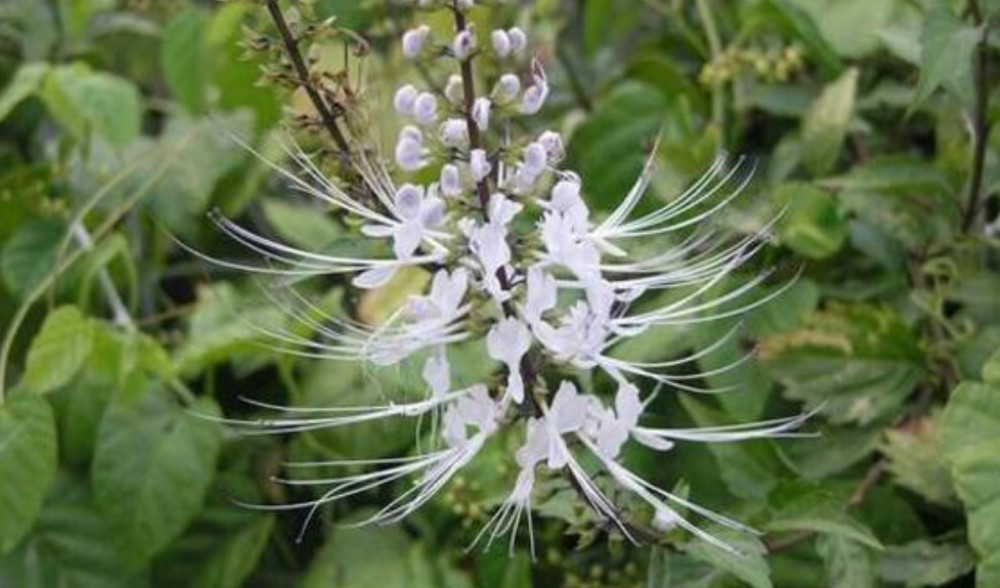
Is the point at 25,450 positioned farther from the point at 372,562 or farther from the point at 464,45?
the point at 464,45

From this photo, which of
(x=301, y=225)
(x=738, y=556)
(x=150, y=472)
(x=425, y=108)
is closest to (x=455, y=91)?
(x=425, y=108)

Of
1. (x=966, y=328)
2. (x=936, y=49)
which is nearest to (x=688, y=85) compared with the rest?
(x=966, y=328)

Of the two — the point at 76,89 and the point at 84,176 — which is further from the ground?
the point at 76,89

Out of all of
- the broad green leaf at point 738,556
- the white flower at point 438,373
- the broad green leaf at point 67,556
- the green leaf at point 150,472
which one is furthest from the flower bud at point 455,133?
the broad green leaf at point 67,556

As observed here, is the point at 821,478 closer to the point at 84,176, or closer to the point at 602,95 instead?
the point at 602,95

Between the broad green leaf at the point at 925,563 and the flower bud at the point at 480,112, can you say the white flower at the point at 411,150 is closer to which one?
the flower bud at the point at 480,112

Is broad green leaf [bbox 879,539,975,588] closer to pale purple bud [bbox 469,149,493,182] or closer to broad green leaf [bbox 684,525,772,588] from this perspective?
broad green leaf [bbox 684,525,772,588]

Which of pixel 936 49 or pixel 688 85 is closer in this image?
pixel 936 49
